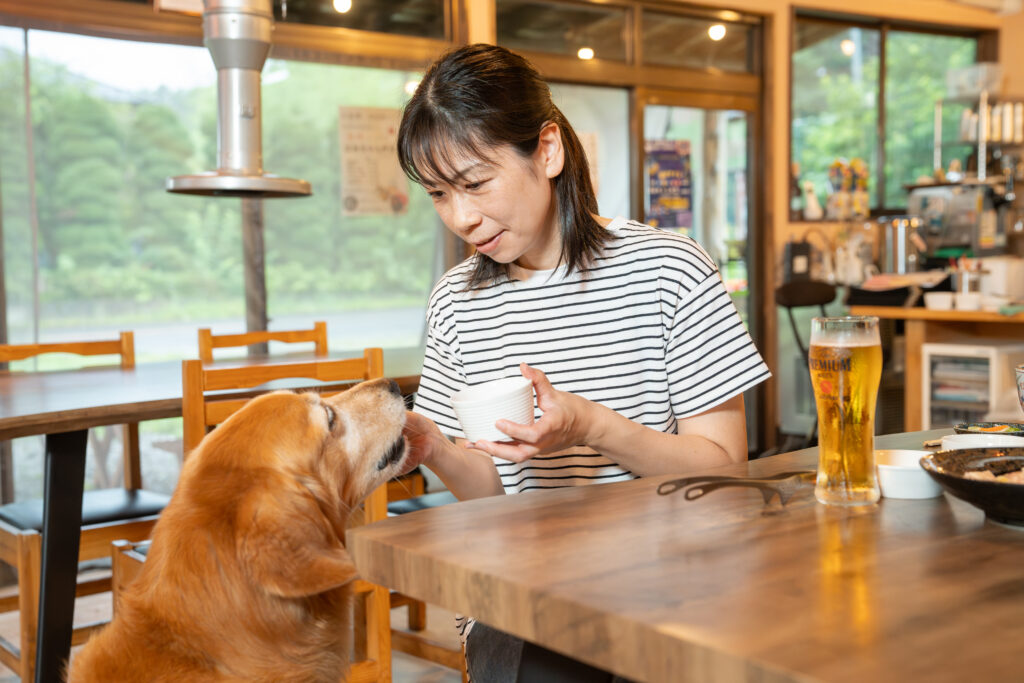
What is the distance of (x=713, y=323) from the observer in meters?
1.47

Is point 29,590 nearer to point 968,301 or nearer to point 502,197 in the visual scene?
point 502,197

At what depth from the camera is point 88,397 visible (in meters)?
2.52

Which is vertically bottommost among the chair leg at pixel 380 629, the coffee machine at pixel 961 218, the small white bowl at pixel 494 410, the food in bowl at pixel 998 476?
the chair leg at pixel 380 629

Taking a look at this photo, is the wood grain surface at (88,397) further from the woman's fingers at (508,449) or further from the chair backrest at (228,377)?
the woman's fingers at (508,449)

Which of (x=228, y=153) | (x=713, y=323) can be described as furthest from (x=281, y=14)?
(x=713, y=323)

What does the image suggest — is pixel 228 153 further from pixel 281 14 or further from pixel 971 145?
pixel 971 145

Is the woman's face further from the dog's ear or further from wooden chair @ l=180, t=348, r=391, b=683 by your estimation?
wooden chair @ l=180, t=348, r=391, b=683

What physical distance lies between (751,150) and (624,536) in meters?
5.29

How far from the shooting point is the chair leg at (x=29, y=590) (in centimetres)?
230

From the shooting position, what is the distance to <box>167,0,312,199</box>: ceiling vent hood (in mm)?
3324

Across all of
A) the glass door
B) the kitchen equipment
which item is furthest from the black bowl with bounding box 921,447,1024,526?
the kitchen equipment

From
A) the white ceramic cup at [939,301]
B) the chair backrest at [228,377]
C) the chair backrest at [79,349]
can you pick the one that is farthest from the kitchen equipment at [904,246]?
the chair backrest at [79,349]

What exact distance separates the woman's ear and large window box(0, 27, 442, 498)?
292 cm

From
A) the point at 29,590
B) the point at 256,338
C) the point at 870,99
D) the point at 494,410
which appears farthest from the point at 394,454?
the point at 870,99
